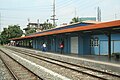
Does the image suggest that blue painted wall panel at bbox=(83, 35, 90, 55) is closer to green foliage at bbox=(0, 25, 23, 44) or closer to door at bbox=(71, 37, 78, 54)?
door at bbox=(71, 37, 78, 54)

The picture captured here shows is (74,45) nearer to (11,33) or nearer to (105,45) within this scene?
(105,45)

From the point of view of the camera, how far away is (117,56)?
24.0 meters

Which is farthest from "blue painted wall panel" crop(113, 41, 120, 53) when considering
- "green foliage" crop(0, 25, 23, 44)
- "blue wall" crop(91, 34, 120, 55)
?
"green foliage" crop(0, 25, 23, 44)

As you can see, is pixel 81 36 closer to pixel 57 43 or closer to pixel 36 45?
pixel 57 43

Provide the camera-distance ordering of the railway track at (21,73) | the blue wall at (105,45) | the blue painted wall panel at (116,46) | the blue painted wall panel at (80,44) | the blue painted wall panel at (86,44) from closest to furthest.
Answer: the railway track at (21,73) → the blue painted wall panel at (116,46) → the blue wall at (105,45) → the blue painted wall panel at (86,44) → the blue painted wall panel at (80,44)

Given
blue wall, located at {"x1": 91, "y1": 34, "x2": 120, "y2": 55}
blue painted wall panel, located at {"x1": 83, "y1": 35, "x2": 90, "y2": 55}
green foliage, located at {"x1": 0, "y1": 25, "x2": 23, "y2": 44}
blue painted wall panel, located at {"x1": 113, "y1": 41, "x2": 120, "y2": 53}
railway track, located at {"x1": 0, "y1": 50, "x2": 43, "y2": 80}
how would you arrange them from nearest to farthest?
railway track, located at {"x1": 0, "y1": 50, "x2": 43, "y2": 80}, blue painted wall panel, located at {"x1": 113, "y1": 41, "x2": 120, "y2": 53}, blue wall, located at {"x1": 91, "y1": 34, "x2": 120, "y2": 55}, blue painted wall panel, located at {"x1": 83, "y1": 35, "x2": 90, "y2": 55}, green foliage, located at {"x1": 0, "y1": 25, "x2": 23, "y2": 44}

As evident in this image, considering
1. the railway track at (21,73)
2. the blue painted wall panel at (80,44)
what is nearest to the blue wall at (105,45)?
the blue painted wall panel at (80,44)

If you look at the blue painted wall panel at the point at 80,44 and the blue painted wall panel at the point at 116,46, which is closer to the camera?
the blue painted wall panel at the point at 116,46

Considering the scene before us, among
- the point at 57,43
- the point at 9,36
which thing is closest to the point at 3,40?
the point at 9,36

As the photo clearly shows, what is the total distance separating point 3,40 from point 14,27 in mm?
8644

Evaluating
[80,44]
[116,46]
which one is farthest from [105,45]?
[80,44]

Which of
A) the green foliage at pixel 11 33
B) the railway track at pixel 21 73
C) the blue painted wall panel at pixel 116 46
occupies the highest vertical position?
the green foliage at pixel 11 33

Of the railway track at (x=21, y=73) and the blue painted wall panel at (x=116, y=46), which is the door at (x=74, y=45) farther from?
the railway track at (x=21, y=73)

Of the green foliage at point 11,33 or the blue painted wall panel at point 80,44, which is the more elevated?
the green foliage at point 11,33
